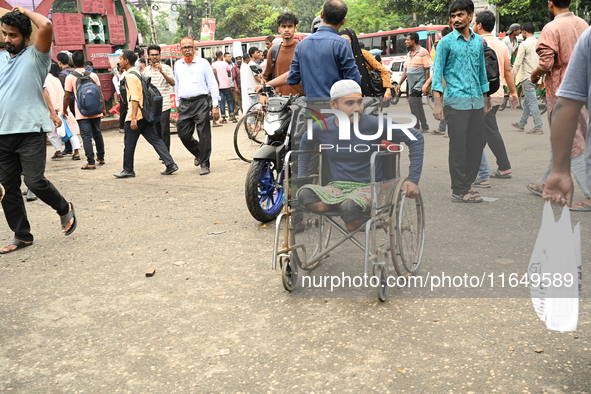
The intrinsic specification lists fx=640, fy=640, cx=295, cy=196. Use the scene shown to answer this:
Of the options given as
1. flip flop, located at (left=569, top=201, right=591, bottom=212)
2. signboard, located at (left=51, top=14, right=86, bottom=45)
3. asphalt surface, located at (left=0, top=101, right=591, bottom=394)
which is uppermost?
signboard, located at (left=51, top=14, right=86, bottom=45)

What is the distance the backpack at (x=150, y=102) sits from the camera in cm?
859

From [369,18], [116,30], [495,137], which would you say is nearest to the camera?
[495,137]

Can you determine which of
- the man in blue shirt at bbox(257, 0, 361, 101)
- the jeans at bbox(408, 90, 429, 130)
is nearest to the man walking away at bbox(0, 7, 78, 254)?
the man in blue shirt at bbox(257, 0, 361, 101)

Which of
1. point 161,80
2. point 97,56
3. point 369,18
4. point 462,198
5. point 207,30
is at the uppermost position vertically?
point 369,18

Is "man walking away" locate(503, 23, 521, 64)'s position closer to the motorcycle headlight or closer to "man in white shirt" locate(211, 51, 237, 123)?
"man in white shirt" locate(211, 51, 237, 123)

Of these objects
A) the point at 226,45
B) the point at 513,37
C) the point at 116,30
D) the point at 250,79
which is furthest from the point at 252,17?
the point at 250,79

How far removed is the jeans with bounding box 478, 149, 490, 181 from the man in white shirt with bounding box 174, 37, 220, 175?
5.26 metres

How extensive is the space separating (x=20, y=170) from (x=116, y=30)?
19461 mm

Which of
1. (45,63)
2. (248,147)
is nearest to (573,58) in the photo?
(45,63)

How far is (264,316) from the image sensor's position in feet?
12.1

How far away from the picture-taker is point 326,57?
204 inches

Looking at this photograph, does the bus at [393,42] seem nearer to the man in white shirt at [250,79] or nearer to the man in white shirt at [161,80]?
the man in white shirt at [250,79]

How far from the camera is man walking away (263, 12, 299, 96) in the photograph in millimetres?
6562

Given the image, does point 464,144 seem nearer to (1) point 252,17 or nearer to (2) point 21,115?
(2) point 21,115
